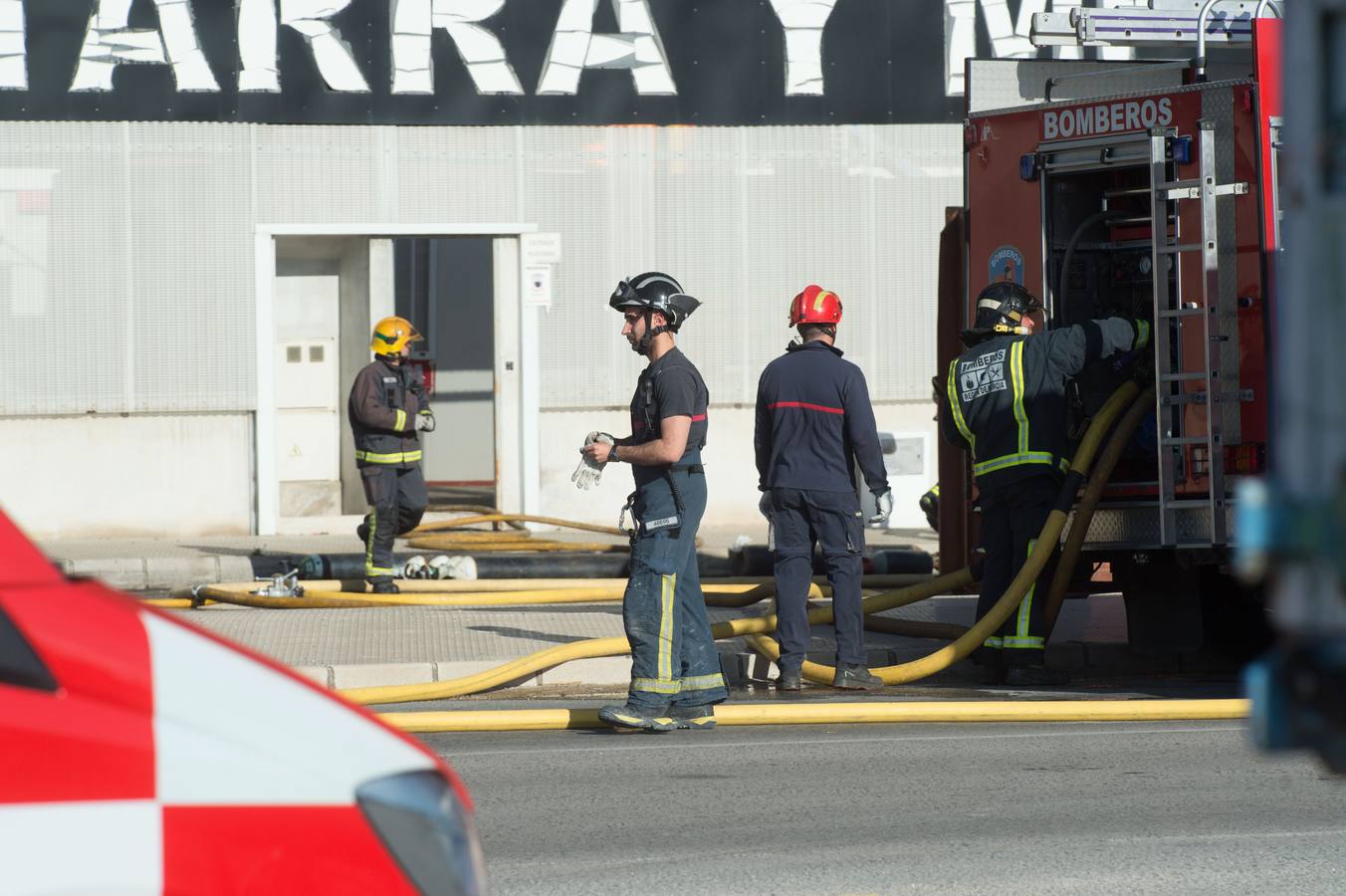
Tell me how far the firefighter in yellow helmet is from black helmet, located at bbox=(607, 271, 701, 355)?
4852mm

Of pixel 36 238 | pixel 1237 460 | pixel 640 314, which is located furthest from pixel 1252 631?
pixel 36 238

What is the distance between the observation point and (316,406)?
1812 cm

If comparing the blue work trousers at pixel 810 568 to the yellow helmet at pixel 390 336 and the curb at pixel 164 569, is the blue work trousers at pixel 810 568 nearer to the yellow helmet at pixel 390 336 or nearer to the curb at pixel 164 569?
the yellow helmet at pixel 390 336

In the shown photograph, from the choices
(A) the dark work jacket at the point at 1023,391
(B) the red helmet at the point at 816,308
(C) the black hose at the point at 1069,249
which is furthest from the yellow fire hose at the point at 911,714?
(C) the black hose at the point at 1069,249

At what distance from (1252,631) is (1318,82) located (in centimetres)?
860

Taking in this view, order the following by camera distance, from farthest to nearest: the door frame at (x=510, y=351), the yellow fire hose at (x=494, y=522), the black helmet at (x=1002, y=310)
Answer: the door frame at (x=510, y=351), the yellow fire hose at (x=494, y=522), the black helmet at (x=1002, y=310)

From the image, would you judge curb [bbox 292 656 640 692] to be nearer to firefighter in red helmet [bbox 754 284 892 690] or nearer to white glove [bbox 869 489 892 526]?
firefighter in red helmet [bbox 754 284 892 690]

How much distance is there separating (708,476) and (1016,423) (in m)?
7.87

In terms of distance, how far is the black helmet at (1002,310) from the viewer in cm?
Answer: 895

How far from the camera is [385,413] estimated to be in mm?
12180

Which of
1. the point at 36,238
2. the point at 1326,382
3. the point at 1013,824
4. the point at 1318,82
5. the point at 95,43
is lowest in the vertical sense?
the point at 1013,824

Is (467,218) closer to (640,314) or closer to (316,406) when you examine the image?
(316,406)

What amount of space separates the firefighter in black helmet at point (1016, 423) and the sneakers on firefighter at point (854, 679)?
2.33 feet

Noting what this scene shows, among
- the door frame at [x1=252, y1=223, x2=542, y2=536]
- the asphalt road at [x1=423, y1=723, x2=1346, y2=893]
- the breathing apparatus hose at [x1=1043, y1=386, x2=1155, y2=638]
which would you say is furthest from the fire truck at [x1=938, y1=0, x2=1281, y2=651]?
the door frame at [x1=252, y1=223, x2=542, y2=536]
